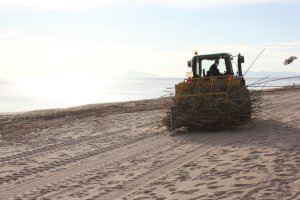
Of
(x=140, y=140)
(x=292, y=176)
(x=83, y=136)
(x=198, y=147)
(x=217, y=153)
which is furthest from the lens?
(x=83, y=136)

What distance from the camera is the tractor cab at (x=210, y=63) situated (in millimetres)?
13266

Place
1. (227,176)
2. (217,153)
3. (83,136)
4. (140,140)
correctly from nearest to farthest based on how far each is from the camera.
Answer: (227,176), (217,153), (140,140), (83,136)

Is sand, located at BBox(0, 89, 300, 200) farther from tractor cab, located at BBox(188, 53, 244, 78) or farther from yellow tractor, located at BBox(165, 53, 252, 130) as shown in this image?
tractor cab, located at BBox(188, 53, 244, 78)

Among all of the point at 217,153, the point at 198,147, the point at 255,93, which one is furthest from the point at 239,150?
the point at 255,93

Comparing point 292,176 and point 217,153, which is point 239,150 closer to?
point 217,153

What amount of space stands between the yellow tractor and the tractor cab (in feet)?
3.09

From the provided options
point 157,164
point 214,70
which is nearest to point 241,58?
point 214,70

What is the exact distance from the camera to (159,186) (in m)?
6.67

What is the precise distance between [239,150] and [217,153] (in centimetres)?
44

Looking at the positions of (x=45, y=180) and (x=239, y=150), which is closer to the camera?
(x=45, y=180)

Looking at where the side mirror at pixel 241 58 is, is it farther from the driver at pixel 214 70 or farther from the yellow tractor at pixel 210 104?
the yellow tractor at pixel 210 104

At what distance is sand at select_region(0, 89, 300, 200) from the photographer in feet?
20.7

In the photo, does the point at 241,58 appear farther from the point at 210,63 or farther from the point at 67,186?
the point at 67,186

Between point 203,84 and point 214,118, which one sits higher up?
point 203,84
